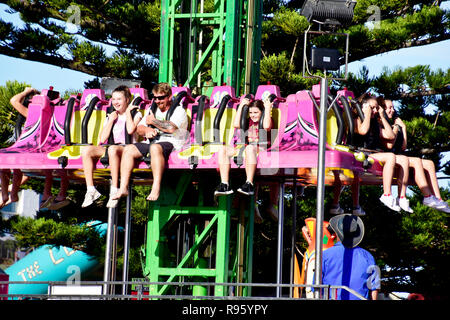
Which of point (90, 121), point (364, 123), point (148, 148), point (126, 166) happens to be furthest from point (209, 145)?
point (364, 123)

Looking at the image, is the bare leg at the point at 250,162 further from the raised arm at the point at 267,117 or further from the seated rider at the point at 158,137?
the seated rider at the point at 158,137

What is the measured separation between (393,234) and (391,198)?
8.35 meters

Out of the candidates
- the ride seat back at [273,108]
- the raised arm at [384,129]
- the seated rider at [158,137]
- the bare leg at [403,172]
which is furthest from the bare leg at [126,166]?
the bare leg at [403,172]

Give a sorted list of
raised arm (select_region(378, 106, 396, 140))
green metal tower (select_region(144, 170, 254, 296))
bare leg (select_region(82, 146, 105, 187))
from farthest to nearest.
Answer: green metal tower (select_region(144, 170, 254, 296))
raised arm (select_region(378, 106, 396, 140))
bare leg (select_region(82, 146, 105, 187))

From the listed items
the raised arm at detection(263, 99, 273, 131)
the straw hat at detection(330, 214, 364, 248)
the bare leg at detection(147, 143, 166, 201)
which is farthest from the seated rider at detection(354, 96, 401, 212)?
the bare leg at detection(147, 143, 166, 201)

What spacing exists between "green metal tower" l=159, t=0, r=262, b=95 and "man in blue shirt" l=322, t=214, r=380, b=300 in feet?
10.8

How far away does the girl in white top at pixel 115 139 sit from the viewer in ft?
33.1

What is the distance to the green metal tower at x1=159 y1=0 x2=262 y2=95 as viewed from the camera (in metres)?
11.3

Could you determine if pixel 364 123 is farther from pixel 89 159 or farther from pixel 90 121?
pixel 90 121

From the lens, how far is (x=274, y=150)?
9953 millimetres

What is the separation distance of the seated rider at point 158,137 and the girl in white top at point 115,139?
97 millimetres

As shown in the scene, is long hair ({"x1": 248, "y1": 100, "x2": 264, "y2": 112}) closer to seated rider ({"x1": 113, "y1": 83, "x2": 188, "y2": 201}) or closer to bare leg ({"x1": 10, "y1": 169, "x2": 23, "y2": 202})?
seated rider ({"x1": 113, "y1": 83, "x2": 188, "y2": 201})

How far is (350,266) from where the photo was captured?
836cm
